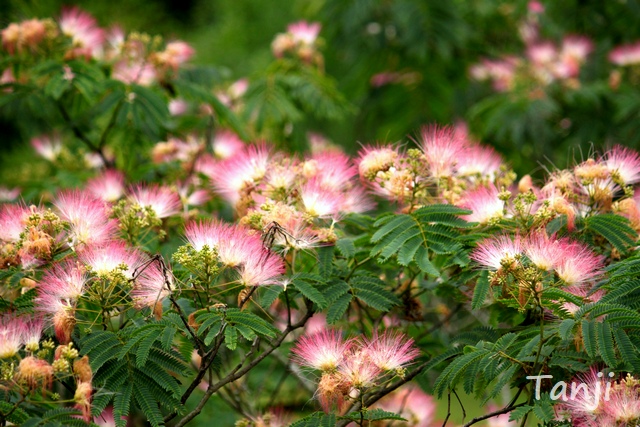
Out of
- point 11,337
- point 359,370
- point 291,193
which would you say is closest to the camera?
point 11,337

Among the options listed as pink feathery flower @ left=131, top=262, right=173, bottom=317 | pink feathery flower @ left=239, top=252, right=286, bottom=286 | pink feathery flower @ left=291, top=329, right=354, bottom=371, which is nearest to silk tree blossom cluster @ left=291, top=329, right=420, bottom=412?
pink feathery flower @ left=291, top=329, right=354, bottom=371

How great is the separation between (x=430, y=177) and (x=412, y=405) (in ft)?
4.38

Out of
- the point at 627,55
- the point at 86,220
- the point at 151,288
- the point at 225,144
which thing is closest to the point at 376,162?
the point at 151,288

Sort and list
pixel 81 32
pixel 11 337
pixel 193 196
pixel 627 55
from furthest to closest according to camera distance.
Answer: pixel 627 55
pixel 81 32
pixel 193 196
pixel 11 337

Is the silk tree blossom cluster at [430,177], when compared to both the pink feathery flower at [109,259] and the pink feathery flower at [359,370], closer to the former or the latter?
the pink feathery flower at [359,370]

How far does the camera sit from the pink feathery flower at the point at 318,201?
357cm

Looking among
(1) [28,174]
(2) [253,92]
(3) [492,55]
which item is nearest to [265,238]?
(2) [253,92]

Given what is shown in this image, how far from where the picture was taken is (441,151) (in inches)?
146

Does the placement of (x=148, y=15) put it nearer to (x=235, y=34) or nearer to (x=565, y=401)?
(x=235, y=34)

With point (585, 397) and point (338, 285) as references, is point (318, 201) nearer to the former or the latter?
point (338, 285)

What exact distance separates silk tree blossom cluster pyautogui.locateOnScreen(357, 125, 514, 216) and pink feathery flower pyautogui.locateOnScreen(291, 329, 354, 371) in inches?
29.3

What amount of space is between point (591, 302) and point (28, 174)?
538cm

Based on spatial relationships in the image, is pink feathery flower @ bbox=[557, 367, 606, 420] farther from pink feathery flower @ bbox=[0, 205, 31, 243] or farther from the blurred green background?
the blurred green background

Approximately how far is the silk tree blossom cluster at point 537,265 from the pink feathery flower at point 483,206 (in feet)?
0.75
